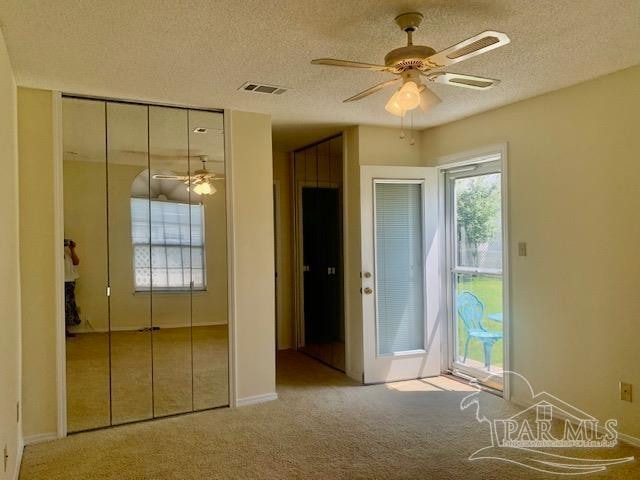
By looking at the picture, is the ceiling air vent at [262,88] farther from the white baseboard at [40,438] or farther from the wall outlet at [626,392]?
the wall outlet at [626,392]

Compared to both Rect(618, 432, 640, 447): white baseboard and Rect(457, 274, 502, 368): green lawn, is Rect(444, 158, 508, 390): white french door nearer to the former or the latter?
Rect(457, 274, 502, 368): green lawn

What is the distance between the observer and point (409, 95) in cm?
242

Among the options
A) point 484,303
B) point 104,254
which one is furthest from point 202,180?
point 484,303

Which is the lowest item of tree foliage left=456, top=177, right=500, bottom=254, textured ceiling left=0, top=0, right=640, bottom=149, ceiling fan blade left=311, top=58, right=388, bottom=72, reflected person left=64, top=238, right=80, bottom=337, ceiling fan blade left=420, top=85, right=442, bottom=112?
reflected person left=64, top=238, right=80, bottom=337

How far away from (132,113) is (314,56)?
170 centimetres

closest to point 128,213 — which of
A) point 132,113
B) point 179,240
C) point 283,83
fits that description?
point 179,240

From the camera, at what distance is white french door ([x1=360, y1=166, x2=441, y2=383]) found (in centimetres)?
469

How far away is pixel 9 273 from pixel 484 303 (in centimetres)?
392

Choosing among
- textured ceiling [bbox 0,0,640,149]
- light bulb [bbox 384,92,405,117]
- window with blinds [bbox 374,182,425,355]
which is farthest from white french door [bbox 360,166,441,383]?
light bulb [bbox 384,92,405,117]

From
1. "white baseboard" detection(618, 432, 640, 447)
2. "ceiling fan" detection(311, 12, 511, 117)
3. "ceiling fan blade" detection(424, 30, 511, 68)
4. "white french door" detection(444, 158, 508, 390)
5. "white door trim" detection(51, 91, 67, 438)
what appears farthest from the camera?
"white french door" detection(444, 158, 508, 390)

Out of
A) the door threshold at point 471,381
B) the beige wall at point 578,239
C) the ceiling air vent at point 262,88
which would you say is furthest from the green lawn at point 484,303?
the ceiling air vent at point 262,88

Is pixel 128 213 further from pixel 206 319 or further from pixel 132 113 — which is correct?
pixel 206 319
